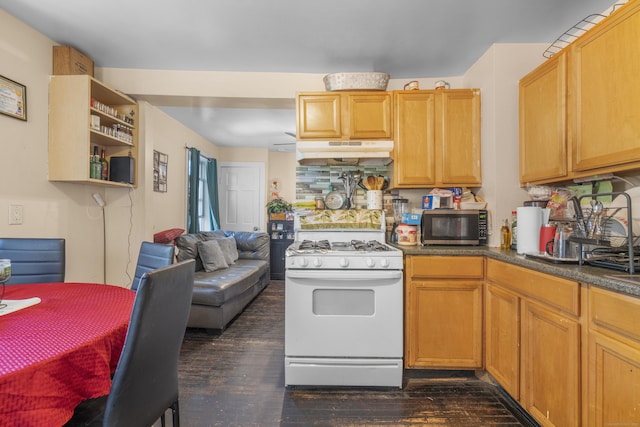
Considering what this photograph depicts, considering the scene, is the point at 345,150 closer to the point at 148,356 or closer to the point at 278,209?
the point at 148,356

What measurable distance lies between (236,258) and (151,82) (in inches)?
92.2

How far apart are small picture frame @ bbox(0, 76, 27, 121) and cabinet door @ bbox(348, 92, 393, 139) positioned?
230 centimetres

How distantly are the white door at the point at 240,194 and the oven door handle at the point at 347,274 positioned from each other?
387 cm

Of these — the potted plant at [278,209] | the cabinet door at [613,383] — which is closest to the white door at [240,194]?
the potted plant at [278,209]

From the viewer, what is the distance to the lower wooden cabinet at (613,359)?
3.39 ft

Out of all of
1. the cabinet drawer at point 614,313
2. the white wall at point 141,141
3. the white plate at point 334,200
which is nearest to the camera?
the cabinet drawer at point 614,313

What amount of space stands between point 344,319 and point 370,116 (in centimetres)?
158

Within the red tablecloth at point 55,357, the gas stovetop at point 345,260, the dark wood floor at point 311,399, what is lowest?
the dark wood floor at point 311,399

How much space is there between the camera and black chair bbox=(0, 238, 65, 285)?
5.56 ft

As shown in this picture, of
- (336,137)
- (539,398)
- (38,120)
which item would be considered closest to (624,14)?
(336,137)

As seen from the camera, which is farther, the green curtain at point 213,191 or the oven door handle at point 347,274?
the green curtain at point 213,191

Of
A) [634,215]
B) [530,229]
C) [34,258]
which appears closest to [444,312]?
[530,229]

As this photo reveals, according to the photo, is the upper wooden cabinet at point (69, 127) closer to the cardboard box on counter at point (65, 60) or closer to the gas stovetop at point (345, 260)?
the cardboard box on counter at point (65, 60)

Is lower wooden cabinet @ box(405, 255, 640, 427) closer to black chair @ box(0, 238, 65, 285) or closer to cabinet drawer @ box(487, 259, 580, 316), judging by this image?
cabinet drawer @ box(487, 259, 580, 316)
